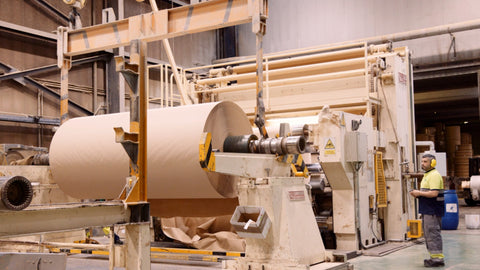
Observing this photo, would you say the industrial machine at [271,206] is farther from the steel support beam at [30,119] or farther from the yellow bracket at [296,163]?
the steel support beam at [30,119]

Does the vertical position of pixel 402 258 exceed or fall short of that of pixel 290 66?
it falls short

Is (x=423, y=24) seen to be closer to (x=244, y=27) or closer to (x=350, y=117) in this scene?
(x=244, y=27)

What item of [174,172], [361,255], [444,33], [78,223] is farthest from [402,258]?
[444,33]

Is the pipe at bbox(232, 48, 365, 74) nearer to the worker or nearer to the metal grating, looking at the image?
the metal grating

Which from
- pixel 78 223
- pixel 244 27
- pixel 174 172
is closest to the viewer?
pixel 78 223

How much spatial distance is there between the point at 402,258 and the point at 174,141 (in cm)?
391

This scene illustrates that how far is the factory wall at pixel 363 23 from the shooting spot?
13.5 metres

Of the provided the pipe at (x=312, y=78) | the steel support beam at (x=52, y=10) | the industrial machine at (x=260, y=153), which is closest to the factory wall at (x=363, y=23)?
the industrial machine at (x=260, y=153)

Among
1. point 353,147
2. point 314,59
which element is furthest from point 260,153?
point 314,59

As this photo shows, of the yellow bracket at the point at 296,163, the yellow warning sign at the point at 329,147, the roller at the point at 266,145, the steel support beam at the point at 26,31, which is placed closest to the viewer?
the roller at the point at 266,145

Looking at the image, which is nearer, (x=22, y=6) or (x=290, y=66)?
(x=290, y=66)

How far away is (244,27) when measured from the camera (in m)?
17.8

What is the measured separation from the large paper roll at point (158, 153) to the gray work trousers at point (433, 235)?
9.24 feet

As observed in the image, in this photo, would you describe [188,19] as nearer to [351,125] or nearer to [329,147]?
[329,147]
